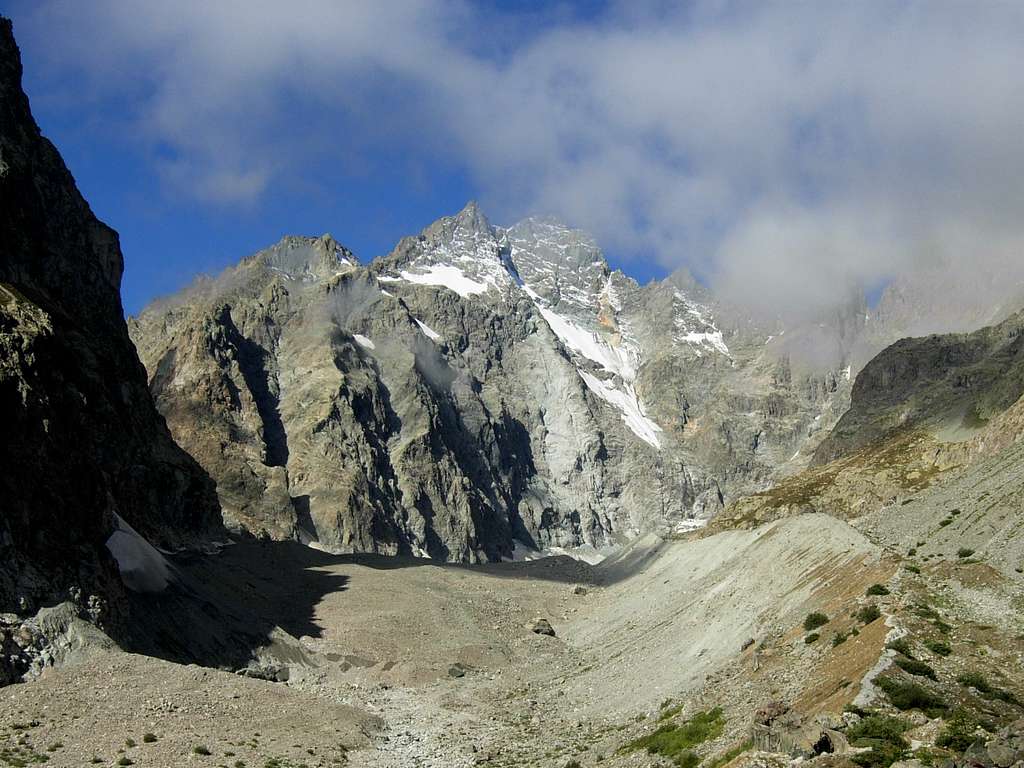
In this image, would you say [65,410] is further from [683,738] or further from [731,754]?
[731,754]

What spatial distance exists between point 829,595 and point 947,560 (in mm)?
7043

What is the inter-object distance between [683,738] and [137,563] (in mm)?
56396

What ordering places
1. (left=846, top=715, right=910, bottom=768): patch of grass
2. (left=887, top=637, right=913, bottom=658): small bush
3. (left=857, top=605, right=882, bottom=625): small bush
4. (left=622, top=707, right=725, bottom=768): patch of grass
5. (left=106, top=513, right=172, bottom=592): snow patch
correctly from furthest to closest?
(left=106, top=513, right=172, bottom=592): snow patch, (left=857, top=605, right=882, bottom=625): small bush, (left=622, top=707, right=725, bottom=768): patch of grass, (left=887, top=637, right=913, bottom=658): small bush, (left=846, top=715, right=910, bottom=768): patch of grass

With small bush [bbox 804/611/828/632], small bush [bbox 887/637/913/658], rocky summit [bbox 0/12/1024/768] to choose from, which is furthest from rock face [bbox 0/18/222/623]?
small bush [bbox 887/637/913/658]

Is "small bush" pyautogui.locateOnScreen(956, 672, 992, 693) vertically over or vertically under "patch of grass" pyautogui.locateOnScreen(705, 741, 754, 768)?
over

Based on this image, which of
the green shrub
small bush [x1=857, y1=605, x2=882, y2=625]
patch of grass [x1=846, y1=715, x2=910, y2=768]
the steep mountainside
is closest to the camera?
patch of grass [x1=846, y1=715, x2=910, y2=768]

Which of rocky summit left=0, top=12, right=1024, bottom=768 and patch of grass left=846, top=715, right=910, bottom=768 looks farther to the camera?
rocky summit left=0, top=12, right=1024, bottom=768

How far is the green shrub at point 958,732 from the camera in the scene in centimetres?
3003

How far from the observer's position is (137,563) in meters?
84.4

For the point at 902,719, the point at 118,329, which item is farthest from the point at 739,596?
the point at 118,329

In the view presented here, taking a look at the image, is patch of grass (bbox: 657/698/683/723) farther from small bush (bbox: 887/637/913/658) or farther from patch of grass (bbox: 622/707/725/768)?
small bush (bbox: 887/637/913/658)

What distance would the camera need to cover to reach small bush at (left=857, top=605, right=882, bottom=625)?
46000 mm

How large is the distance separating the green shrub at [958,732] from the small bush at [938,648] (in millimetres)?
6587

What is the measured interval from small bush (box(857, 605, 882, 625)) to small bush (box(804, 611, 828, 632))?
456 cm
